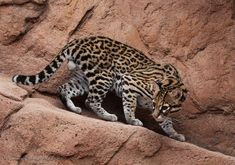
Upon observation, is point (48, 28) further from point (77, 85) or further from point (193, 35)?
point (193, 35)

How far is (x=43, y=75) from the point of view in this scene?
6023mm

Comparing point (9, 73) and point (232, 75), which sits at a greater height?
point (232, 75)

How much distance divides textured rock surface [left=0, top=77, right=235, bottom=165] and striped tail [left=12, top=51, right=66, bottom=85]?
445 millimetres

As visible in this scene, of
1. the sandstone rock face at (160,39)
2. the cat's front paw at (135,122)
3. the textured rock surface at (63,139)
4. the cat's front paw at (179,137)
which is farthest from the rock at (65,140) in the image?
the sandstone rock face at (160,39)

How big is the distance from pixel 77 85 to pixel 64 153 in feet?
3.96

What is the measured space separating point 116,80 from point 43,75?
0.78 m

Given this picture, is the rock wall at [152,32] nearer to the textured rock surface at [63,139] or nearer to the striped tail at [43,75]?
the striped tail at [43,75]

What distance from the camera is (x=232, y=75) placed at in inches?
267

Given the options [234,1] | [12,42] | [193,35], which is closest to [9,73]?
[12,42]

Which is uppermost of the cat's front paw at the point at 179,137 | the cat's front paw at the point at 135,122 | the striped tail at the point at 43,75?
the striped tail at the point at 43,75

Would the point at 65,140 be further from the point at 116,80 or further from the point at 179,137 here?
the point at 179,137

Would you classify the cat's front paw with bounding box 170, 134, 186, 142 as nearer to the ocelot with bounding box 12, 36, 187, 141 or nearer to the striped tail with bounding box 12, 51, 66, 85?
the ocelot with bounding box 12, 36, 187, 141

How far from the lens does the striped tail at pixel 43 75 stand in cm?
597

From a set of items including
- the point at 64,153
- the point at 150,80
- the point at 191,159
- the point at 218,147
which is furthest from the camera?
the point at 218,147
